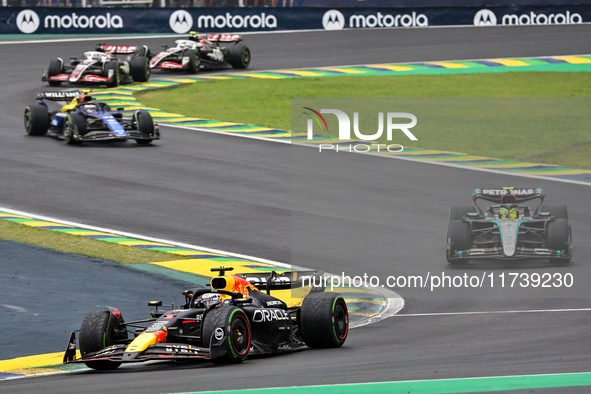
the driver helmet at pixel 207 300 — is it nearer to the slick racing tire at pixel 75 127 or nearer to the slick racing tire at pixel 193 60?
the slick racing tire at pixel 75 127

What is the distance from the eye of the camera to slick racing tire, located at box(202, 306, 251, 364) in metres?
10.5

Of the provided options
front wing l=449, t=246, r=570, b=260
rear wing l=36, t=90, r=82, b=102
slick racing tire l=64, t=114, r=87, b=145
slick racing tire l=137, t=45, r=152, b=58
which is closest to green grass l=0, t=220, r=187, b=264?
front wing l=449, t=246, r=570, b=260

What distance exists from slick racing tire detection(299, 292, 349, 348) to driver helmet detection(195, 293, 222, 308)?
3.54ft

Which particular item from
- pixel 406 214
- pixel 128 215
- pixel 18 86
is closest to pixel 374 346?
pixel 406 214

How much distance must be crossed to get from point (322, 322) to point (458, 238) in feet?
16.0

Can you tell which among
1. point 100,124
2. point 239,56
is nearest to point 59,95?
point 100,124

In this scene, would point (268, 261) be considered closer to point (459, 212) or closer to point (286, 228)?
point (286, 228)

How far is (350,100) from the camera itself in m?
34.5

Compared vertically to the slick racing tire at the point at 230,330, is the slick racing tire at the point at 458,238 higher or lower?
higher

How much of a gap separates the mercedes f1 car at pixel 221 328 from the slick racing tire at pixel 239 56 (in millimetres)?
26890

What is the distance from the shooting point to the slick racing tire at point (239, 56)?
38812 millimetres

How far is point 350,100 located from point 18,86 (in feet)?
36.4

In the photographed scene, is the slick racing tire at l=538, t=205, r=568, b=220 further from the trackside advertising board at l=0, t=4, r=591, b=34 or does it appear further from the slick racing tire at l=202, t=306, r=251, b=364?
the trackside advertising board at l=0, t=4, r=591, b=34

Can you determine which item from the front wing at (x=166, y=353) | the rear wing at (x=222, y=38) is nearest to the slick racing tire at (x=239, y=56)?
the rear wing at (x=222, y=38)
